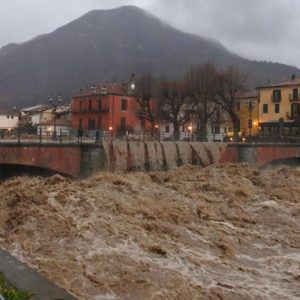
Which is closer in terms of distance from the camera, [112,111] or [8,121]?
[112,111]

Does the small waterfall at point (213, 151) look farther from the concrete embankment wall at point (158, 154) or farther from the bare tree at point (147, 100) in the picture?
the bare tree at point (147, 100)

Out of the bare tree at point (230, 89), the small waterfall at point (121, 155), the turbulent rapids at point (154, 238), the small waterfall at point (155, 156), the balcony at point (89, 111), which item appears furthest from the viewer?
the balcony at point (89, 111)

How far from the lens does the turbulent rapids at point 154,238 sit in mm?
11555

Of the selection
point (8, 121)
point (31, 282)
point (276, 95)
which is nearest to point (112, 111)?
point (276, 95)

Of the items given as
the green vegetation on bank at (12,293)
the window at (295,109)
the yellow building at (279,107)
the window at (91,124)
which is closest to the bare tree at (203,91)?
the yellow building at (279,107)

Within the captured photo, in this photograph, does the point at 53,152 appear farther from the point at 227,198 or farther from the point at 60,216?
the point at 60,216

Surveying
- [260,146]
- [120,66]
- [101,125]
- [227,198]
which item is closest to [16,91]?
[120,66]

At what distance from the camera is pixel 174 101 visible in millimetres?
62219

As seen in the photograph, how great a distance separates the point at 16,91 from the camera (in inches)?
7298

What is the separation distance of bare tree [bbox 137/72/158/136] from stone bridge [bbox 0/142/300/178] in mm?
19965

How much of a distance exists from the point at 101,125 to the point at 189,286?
216 feet

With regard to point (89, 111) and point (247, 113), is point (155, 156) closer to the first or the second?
point (89, 111)

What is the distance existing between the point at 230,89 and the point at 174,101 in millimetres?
6773

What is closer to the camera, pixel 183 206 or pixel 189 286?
pixel 189 286
